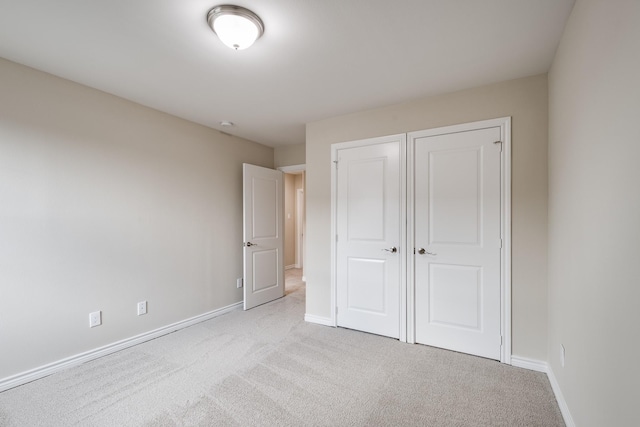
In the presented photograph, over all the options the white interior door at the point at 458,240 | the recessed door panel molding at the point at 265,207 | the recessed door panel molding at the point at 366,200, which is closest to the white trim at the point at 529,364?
the white interior door at the point at 458,240

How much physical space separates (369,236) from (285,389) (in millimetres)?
1624

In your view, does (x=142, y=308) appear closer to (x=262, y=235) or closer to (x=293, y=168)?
(x=262, y=235)

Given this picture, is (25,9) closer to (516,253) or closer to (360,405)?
(360,405)

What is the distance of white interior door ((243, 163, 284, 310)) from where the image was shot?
3914 millimetres

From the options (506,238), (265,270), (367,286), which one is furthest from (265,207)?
(506,238)

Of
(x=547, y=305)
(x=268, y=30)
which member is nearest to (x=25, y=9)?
(x=268, y=30)

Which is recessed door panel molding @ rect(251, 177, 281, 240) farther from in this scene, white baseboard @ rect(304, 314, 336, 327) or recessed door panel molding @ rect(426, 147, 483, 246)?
recessed door panel molding @ rect(426, 147, 483, 246)

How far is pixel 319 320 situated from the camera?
3387 mm

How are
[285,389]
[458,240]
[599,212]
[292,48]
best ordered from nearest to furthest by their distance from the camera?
[599,212] < [292,48] < [285,389] < [458,240]

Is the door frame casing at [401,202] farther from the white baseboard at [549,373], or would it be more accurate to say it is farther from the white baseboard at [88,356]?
the white baseboard at [88,356]

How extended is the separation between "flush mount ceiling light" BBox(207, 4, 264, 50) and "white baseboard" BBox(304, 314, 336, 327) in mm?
2814

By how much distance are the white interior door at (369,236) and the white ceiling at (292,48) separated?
60 centimetres

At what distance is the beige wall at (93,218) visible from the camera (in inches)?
83.9

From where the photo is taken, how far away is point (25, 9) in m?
1.58
